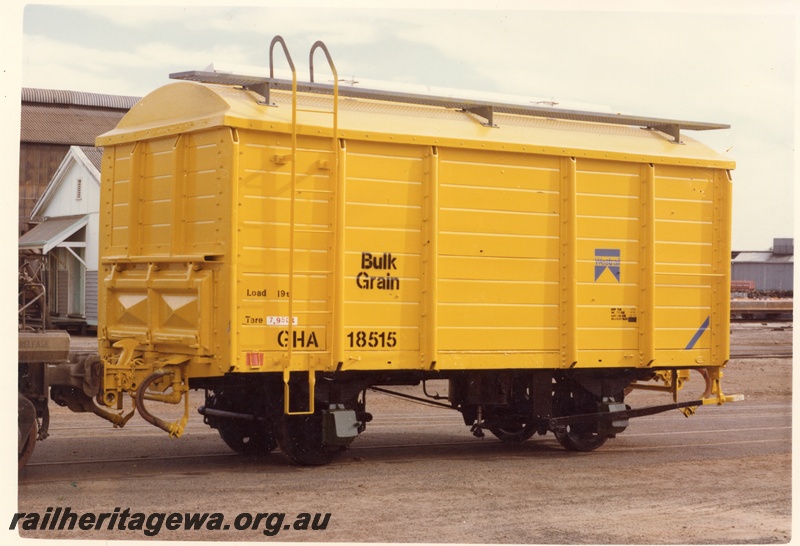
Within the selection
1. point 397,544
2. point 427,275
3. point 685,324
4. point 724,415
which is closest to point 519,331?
point 427,275

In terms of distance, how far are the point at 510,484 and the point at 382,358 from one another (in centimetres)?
181

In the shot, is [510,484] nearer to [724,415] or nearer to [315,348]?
[315,348]

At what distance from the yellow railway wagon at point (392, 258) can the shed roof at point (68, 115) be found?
27.3m

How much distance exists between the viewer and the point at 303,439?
1173cm

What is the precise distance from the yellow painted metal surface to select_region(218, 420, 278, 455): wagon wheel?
1.69m

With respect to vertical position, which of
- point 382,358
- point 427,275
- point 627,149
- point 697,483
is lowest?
point 697,483

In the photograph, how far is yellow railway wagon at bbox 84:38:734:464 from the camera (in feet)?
35.7

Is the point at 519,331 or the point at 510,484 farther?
the point at 519,331

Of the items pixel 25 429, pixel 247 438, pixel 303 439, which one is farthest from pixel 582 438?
pixel 25 429

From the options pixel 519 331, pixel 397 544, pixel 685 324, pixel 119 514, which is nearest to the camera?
pixel 397 544

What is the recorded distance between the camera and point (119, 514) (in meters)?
9.23

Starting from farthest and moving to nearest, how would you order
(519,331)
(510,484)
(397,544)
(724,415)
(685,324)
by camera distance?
1. (724,415)
2. (685,324)
3. (519,331)
4. (510,484)
5. (397,544)

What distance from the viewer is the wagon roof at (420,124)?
1106 centimetres

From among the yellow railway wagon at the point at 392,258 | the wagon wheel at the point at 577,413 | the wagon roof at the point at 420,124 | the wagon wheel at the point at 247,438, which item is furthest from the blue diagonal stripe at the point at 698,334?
the wagon wheel at the point at 247,438
